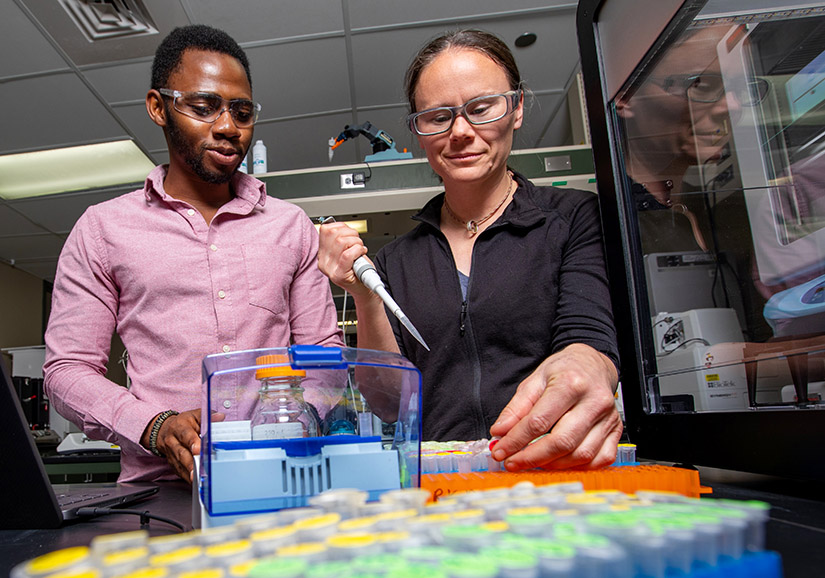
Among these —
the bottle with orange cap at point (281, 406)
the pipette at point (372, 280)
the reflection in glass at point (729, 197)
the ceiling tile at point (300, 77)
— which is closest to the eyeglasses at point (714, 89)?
the reflection in glass at point (729, 197)

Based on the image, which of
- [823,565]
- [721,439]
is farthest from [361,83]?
[823,565]

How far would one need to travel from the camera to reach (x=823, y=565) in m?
0.33

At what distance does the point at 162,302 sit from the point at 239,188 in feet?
1.15

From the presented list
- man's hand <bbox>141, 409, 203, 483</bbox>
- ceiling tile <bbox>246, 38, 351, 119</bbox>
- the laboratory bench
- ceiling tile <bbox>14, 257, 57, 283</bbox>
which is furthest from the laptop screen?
ceiling tile <bbox>14, 257, 57, 283</bbox>

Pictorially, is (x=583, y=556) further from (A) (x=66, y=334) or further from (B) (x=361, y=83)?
(B) (x=361, y=83)

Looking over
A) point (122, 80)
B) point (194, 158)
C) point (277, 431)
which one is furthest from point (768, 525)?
point (122, 80)

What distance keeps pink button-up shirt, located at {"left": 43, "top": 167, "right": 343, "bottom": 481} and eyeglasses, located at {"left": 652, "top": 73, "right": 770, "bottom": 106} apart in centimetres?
82

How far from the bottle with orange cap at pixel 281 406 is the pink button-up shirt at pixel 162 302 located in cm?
55

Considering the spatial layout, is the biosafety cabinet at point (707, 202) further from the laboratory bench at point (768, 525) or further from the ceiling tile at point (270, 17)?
the ceiling tile at point (270, 17)

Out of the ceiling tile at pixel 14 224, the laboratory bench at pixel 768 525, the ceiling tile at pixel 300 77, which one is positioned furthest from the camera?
the ceiling tile at pixel 14 224

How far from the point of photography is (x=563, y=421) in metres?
0.63

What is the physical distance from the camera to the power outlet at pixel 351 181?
257 centimetres

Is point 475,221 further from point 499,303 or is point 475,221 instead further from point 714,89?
point 714,89

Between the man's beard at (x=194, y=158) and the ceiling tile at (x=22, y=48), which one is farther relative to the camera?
the ceiling tile at (x=22, y=48)
